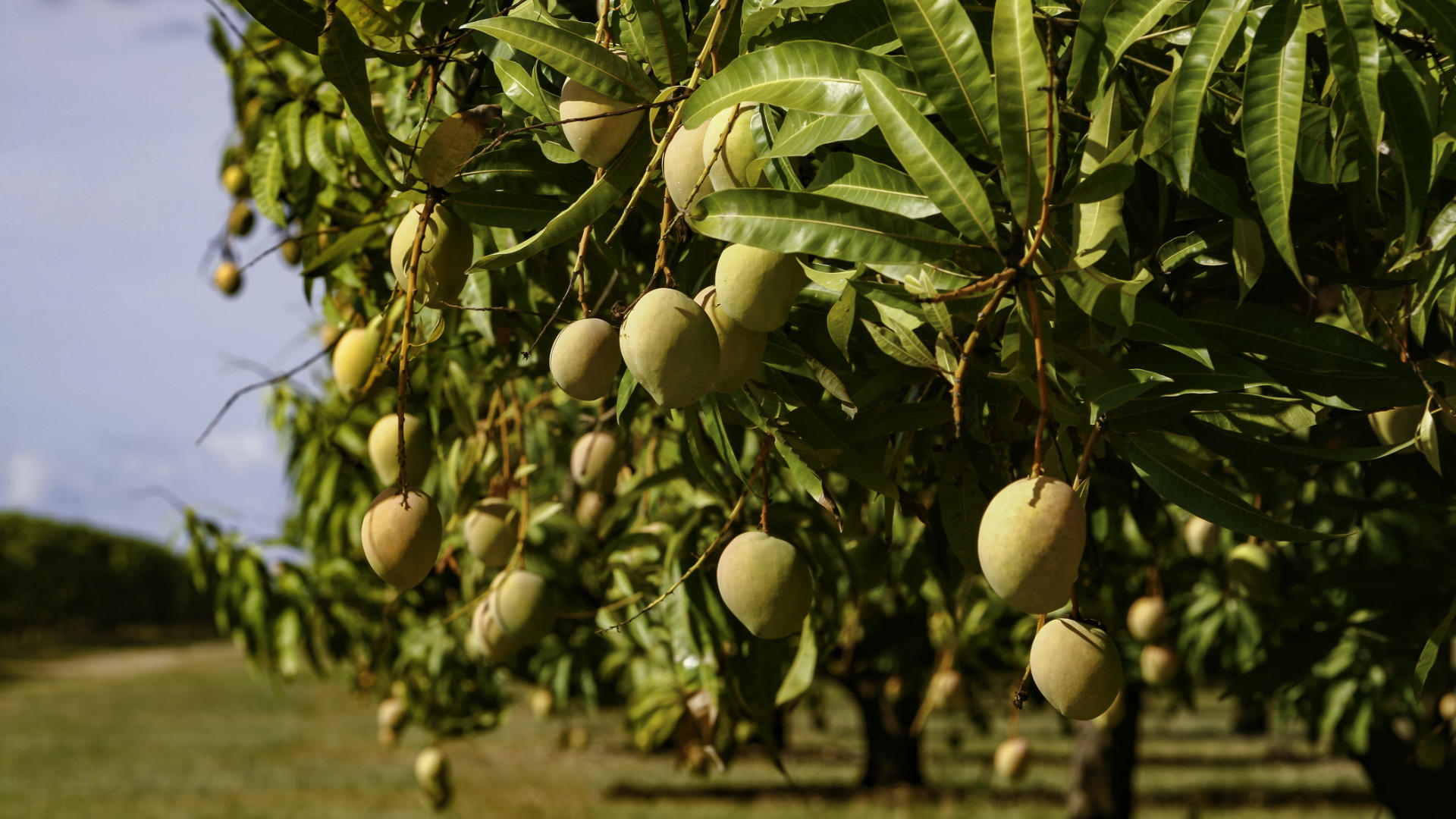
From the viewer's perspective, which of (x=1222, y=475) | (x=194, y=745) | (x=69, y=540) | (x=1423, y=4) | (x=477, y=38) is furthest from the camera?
(x=69, y=540)

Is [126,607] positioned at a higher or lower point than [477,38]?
lower

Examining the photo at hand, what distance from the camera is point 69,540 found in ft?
98.9

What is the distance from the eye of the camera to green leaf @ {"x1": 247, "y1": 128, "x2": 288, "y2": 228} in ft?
5.55

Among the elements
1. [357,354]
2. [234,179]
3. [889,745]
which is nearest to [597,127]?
[357,354]

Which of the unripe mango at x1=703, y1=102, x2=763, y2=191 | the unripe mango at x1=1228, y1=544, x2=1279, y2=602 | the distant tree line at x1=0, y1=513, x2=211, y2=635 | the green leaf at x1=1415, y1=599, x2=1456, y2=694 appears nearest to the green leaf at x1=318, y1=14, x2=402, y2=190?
the unripe mango at x1=703, y1=102, x2=763, y2=191

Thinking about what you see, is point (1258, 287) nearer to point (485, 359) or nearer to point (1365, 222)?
Answer: point (1365, 222)

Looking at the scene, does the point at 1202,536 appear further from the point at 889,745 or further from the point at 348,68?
the point at 889,745

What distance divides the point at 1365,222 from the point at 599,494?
1400 millimetres

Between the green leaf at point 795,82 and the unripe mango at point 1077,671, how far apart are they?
41 centimetres

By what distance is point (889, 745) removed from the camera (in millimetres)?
10508

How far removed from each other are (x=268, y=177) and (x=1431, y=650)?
1.57m

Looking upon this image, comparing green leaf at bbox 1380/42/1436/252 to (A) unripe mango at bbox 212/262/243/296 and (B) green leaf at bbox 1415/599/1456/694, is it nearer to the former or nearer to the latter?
(B) green leaf at bbox 1415/599/1456/694

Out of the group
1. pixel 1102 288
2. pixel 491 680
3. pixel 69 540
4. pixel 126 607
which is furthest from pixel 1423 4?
pixel 126 607

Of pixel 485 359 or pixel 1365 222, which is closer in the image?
pixel 1365 222
